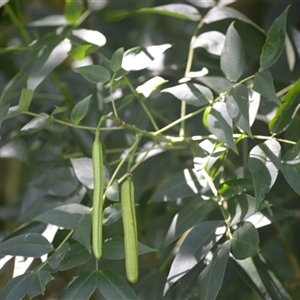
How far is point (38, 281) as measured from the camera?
0.64m

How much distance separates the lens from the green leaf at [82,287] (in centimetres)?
63

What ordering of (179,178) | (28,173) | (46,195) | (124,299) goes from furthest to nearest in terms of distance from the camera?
1. (28,173)
2. (46,195)
3. (179,178)
4. (124,299)

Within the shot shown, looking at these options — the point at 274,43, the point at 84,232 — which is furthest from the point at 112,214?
the point at 274,43

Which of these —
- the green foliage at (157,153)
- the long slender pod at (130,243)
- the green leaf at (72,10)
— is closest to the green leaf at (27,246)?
the green foliage at (157,153)

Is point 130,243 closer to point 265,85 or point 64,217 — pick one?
point 64,217

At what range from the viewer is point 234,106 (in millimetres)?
652

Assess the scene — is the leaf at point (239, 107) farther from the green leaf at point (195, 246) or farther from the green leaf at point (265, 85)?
the green leaf at point (195, 246)

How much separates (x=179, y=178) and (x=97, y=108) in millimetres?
214

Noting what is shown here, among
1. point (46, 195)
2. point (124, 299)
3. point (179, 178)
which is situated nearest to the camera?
point (124, 299)

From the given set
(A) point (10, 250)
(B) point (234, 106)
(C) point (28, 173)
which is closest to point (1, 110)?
(A) point (10, 250)

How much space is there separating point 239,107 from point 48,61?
32 cm

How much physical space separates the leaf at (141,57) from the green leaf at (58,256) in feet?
0.74

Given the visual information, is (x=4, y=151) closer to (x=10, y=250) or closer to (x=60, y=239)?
(x=60, y=239)

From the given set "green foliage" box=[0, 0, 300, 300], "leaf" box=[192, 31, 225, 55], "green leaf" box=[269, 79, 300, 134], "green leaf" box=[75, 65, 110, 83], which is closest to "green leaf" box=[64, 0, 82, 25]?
"green foliage" box=[0, 0, 300, 300]
